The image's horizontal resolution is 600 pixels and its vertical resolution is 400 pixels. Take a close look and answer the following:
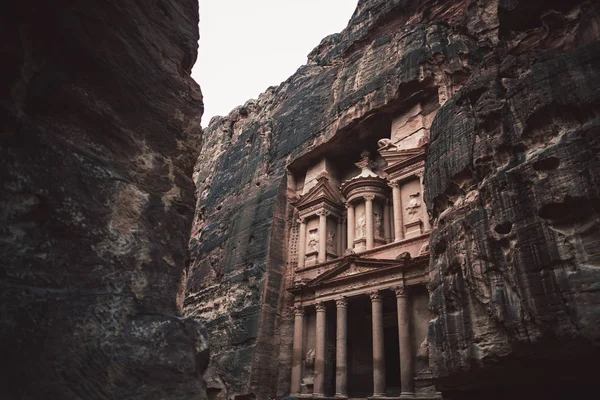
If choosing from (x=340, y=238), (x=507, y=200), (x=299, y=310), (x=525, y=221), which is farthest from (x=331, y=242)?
(x=525, y=221)

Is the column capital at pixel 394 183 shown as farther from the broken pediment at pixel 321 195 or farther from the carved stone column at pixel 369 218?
the broken pediment at pixel 321 195

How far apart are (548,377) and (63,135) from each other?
21.9 ft

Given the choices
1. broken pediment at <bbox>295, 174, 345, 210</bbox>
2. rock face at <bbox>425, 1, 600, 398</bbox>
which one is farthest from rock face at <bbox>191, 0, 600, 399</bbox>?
broken pediment at <bbox>295, 174, 345, 210</bbox>

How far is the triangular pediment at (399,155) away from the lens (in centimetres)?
1582

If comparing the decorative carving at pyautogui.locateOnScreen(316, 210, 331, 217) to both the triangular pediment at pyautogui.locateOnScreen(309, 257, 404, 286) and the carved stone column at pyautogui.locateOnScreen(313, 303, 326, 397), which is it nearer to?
the triangular pediment at pyautogui.locateOnScreen(309, 257, 404, 286)

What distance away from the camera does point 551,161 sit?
583cm

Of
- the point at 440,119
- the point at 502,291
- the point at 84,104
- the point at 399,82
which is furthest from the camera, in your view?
the point at 399,82

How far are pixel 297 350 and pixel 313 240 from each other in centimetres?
487

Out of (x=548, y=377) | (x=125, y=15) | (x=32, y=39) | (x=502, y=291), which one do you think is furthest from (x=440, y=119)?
(x=32, y=39)

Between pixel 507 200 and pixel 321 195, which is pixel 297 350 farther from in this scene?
pixel 507 200

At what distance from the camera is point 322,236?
60.0 ft

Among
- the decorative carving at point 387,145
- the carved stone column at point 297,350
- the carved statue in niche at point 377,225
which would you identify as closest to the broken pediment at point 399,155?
the decorative carving at point 387,145

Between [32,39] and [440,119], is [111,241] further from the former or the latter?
[440,119]

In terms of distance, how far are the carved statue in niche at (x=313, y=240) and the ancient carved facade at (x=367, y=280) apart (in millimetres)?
37
